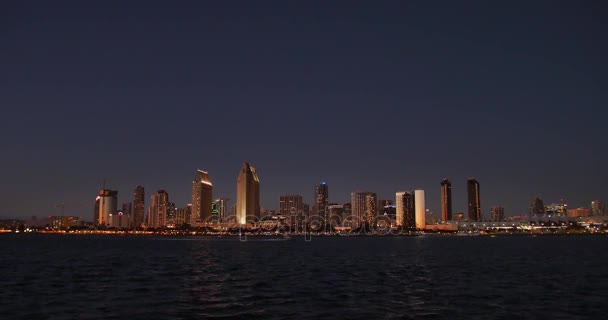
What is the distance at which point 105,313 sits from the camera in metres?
37.8

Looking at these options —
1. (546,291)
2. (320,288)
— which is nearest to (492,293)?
(546,291)

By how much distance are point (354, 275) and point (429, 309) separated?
25.4 m

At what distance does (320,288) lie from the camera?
51.2 m

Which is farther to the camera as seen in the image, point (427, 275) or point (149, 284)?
point (427, 275)

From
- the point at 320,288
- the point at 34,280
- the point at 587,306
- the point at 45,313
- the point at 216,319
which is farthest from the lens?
the point at 34,280

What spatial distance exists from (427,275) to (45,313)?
42.7 metres

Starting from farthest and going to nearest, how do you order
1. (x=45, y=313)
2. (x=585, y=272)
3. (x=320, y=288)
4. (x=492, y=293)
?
(x=585, y=272) < (x=320, y=288) < (x=492, y=293) < (x=45, y=313)

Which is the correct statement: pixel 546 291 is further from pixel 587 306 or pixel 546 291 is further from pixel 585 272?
pixel 585 272

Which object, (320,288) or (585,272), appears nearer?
(320,288)

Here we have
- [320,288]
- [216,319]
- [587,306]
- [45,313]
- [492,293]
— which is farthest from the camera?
[320,288]

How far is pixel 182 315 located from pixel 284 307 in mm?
7544

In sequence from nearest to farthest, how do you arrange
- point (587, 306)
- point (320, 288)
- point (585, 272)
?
point (587, 306), point (320, 288), point (585, 272)

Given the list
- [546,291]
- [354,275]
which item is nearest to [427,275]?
[354,275]

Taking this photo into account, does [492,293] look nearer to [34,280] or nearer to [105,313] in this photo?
[105,313]
